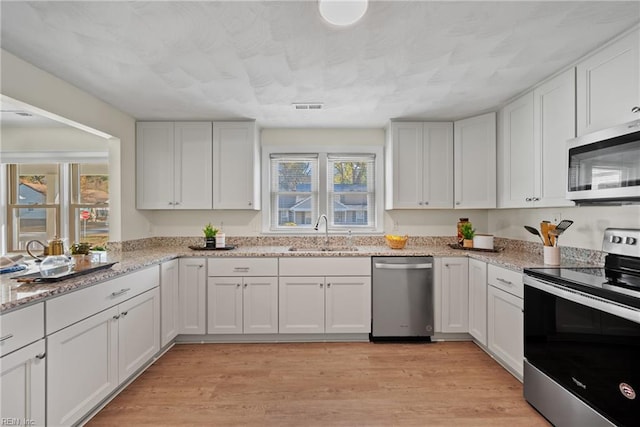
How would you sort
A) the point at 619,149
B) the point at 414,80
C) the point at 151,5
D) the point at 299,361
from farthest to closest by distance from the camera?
the point at 299,361 → the point at 414,80 → the point at 619,149 → the point at 151,5

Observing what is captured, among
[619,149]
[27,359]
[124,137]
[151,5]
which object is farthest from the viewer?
[124,137]

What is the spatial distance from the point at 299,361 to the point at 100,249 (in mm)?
1936

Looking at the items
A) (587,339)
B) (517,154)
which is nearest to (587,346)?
(587,339)

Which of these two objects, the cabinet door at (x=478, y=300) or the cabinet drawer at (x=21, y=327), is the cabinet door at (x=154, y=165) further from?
the cabinet door at (x=478, y=300)

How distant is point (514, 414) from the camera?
200cm

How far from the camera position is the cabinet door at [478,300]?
9.25 feet

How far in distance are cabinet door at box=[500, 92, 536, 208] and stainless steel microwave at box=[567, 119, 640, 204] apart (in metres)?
0.63

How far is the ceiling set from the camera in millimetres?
1618

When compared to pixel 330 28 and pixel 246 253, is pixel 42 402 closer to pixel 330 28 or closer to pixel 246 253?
pixel 246 253

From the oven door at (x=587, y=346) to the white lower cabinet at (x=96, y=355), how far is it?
2816 mm

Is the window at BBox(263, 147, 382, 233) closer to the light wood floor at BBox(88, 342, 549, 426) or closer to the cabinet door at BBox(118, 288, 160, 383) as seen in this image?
the light wood floor at BBox(88, 342, 549, 426)

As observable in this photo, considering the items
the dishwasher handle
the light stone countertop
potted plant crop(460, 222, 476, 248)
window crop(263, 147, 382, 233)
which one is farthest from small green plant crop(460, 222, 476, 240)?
window crop(263, 147, 382, 233)

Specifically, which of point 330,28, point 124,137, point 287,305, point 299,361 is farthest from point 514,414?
point 124,137

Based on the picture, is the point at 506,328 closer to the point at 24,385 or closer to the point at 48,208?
the point at 24,385
